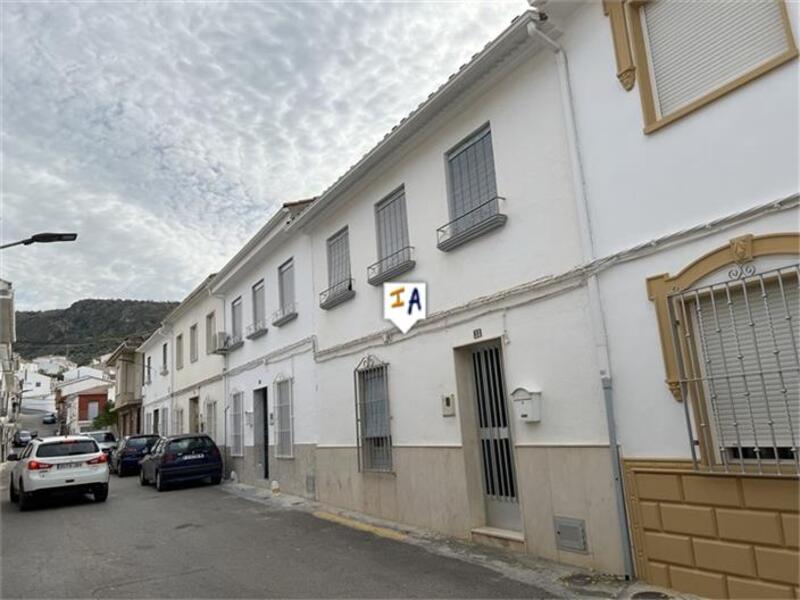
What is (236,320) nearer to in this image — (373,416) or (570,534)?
(373,416)

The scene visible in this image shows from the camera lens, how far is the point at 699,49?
5168 mm

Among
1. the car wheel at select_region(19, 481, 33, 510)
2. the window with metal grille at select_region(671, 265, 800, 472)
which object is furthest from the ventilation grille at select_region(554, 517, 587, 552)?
the car wheel at select_region(19, 481, 33, 510)

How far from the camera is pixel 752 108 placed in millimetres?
4629

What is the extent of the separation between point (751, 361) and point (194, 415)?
19.4 m

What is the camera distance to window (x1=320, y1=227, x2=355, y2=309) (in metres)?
10.7

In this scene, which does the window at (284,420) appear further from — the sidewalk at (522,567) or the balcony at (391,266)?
the balcony at (391,266)

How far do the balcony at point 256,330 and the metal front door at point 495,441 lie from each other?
315 inches

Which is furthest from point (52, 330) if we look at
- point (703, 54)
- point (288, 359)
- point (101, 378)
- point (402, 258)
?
point (703, 54)

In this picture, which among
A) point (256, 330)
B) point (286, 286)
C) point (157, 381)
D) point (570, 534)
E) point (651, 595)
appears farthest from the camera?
point (157, 381)

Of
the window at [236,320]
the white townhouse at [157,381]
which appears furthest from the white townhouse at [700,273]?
the white townhouse at [157,381]

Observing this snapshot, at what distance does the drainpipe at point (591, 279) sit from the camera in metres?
5.52

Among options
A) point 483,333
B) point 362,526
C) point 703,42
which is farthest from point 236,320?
point 703,42

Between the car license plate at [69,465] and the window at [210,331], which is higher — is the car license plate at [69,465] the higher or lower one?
the lower one

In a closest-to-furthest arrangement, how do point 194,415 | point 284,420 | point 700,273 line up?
1. point 700,273
2. point 284,420
3. point 194,415
